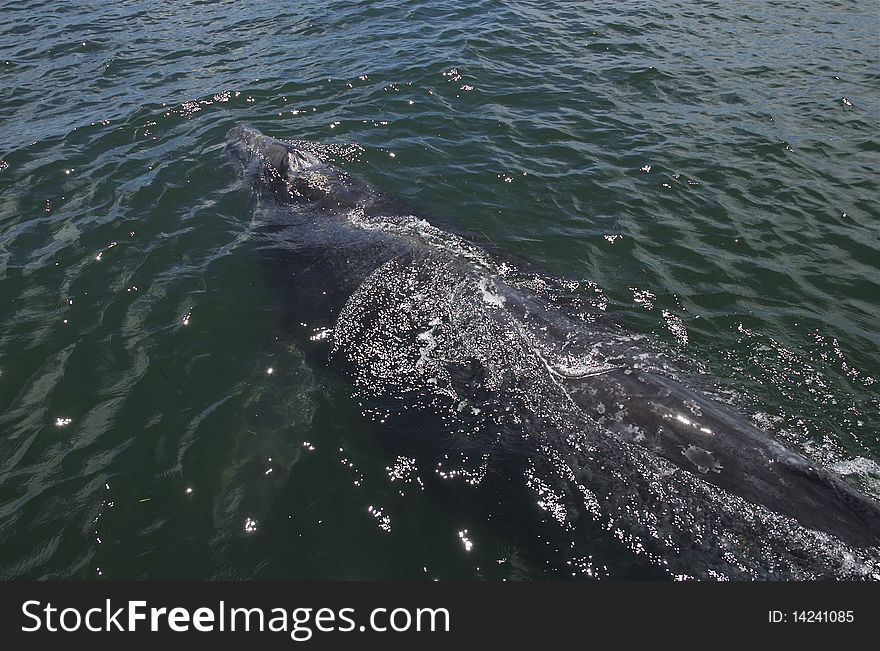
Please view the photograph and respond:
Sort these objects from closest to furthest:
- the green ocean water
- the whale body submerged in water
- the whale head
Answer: the whale body submerged in water
the green ocean water
the whale head

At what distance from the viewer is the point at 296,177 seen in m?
11.8

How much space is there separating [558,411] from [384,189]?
24.2 feet

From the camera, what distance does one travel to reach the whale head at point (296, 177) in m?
11.3

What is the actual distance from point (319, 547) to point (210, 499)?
1568mm

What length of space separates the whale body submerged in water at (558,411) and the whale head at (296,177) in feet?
2.14

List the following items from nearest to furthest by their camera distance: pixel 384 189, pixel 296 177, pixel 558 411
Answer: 1. pixel 558 411
2. pixel 296 177
3. pixel 384 189

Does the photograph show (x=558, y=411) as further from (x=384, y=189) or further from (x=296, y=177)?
(x=296, y=177)

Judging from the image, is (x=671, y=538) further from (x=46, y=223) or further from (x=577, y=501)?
(x=46, y=223)

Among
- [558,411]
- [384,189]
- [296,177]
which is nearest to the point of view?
[558,411]

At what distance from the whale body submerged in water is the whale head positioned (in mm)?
653

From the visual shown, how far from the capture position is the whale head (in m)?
11.3

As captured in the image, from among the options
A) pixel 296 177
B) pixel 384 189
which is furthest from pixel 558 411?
pixel 296 177

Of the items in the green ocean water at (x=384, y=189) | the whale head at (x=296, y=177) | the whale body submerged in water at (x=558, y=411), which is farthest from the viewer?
the whale head at (x=296, y=177)

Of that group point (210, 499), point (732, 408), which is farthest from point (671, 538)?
point (210, 499)
